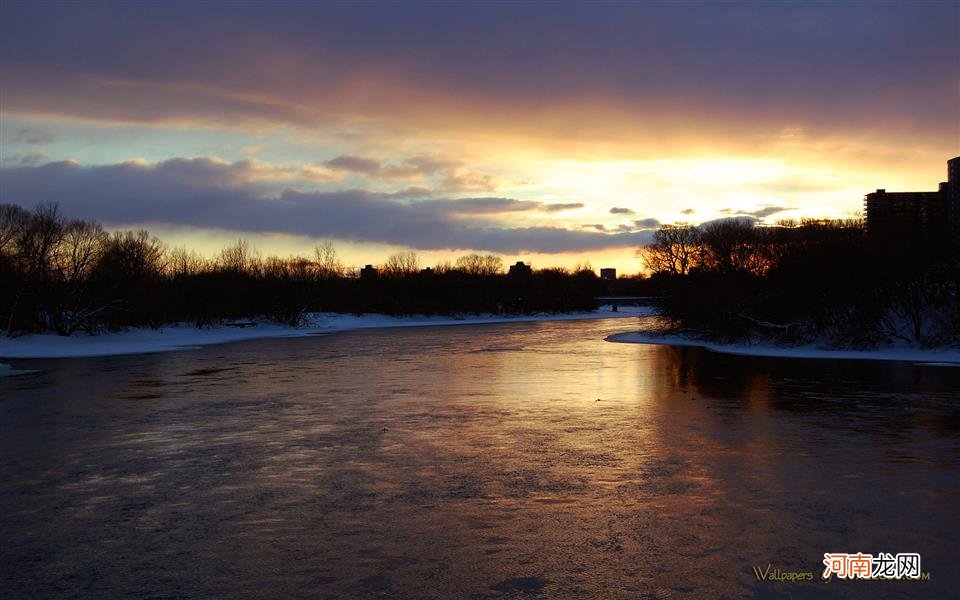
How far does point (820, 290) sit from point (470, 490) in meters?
45.8

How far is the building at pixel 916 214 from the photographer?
51906 millimetres

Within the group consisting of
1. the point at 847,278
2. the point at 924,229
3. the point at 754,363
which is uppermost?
the point at 924,229

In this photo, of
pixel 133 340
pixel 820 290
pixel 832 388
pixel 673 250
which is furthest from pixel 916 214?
pixel 133 340

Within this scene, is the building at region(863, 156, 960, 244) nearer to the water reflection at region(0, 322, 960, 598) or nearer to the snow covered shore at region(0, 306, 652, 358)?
the water reflection at region(0, 322, 960, 598)

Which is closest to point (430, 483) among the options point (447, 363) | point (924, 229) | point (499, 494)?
point (499, 494)

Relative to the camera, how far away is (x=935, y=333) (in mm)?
44844

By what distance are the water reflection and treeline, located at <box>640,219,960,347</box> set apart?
2314cm

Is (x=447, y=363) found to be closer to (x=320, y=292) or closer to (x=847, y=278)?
(x=847, y=278)

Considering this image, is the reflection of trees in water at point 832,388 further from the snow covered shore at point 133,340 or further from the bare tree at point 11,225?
the bare tree at point 11,225

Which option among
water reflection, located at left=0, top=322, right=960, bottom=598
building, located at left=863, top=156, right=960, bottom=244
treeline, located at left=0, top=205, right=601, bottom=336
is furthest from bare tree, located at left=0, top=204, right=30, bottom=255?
building, located at left=863, top=156, right=960, bottom=244

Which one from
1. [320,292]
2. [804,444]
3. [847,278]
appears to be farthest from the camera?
[320,292]

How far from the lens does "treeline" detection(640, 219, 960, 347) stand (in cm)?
4728

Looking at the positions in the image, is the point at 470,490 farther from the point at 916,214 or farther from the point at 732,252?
the point at 916,214

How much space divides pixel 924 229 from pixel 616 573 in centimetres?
5652
